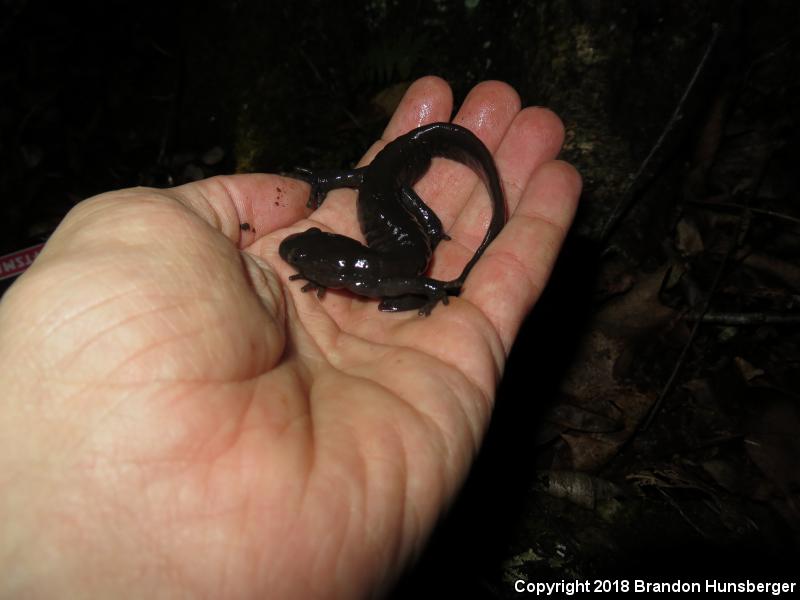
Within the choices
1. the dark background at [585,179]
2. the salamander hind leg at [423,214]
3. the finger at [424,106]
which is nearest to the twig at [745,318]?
the dark background at [585,179]

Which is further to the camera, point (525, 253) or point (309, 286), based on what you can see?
point (309, 286)

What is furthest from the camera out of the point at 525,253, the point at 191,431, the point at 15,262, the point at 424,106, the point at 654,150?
the point at 424,106

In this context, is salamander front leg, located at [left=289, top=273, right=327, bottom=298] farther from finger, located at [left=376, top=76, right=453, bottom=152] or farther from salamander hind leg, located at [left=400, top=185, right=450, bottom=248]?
finger, located at [left=376, top=76, right=453, bottom=152]

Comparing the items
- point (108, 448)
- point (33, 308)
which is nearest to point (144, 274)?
point (33, 308)

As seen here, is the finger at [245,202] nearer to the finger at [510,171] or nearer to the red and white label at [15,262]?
the finger at [510,171]

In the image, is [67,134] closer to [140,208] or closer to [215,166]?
[215,166]

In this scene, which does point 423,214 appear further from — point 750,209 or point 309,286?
point 750,209

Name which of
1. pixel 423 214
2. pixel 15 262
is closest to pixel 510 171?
pixel 423 214
